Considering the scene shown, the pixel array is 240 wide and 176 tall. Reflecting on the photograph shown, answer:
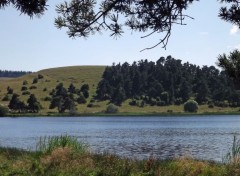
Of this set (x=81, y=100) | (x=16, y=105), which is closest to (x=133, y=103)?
(x=81, y=100)

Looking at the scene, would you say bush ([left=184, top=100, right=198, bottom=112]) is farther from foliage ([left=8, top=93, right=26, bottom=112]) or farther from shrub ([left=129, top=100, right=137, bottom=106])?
foliage ([left=8, top=93, right=26, bottom=112])

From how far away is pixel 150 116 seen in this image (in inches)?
6855

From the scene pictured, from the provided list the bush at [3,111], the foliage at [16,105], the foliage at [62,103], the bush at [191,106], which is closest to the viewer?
the bush at [191,106]

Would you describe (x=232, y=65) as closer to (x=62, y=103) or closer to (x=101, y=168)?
(x=101, y=168)

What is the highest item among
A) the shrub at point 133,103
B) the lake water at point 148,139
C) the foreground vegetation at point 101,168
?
the shrub at point 133,103

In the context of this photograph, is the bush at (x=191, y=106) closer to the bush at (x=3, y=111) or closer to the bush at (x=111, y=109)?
the bush at (x=111, y=109)

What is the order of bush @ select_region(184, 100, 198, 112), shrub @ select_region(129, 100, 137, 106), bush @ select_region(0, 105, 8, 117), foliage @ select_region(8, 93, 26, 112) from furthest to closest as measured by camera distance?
1. shrub @ select_region(129, 100, 137, 106)
2. foliage @ select_region(8, 93, 26, 112)
3. bush @ select_region(0, 105, 8, 117)
4. bush @ select_region(184, 100, 198, 112)

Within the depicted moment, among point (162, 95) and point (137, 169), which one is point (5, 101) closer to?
→ point (162, 95)

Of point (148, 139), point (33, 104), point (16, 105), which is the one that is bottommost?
point (148, 139)

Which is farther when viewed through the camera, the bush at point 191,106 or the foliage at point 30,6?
the bush at point 191,106

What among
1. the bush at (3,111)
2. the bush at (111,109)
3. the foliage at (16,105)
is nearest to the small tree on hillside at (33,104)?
the foliage at (16,105)

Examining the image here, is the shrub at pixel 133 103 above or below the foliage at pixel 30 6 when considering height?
below

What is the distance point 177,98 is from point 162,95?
691cm

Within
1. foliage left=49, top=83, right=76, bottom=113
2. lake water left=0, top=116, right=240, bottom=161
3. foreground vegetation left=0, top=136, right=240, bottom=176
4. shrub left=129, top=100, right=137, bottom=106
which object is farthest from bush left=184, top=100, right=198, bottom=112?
foreground vegetation left=0, top=136, right=240, bottom=176
